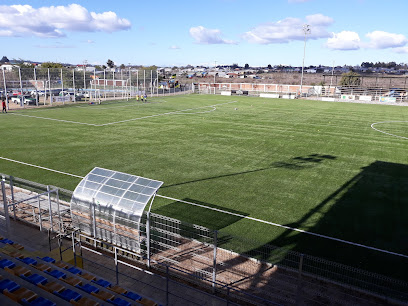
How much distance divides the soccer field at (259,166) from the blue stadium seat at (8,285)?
22.3 feet

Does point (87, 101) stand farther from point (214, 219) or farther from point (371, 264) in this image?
point (371, 264)

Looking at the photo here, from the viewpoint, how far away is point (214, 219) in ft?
44.0

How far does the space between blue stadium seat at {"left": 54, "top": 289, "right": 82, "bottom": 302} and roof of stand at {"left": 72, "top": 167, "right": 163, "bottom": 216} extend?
3121 mm

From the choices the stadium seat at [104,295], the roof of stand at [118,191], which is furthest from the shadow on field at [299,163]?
the stadium seat at [104,295]

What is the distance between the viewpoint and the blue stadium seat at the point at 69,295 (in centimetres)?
682

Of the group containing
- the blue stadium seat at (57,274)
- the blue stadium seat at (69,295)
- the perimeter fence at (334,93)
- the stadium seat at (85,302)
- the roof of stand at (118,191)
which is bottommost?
the blue stadium seat at (57,274)

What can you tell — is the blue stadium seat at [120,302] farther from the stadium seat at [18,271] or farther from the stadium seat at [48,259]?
the stadium seat at [48,259]

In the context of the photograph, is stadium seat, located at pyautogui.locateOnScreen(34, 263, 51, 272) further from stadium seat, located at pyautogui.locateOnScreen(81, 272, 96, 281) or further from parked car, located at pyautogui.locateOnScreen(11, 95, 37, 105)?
parked car, located at pyautogui.locateOnScreen(11, 95, 37, 105)

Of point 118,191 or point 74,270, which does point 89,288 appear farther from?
point 118,191

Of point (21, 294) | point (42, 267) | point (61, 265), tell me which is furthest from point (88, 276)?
point (21, 294)

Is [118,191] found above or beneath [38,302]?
above

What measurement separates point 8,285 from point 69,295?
128cm

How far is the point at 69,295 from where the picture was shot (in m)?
Result: 6.93

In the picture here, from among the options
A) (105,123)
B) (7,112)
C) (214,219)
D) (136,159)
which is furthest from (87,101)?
(214,219)
